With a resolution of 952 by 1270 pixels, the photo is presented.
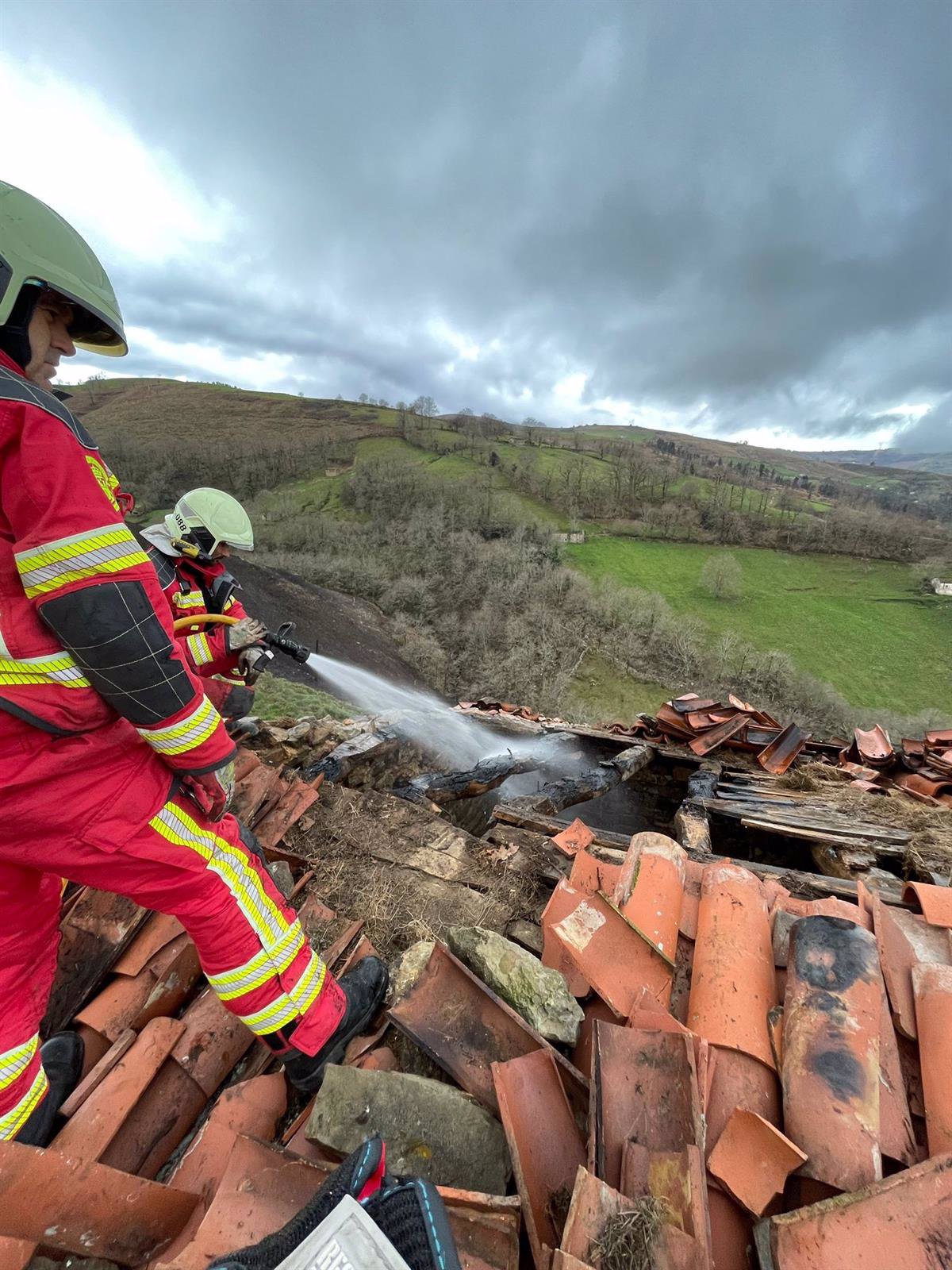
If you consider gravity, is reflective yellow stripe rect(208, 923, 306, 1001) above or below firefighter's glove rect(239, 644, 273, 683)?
below

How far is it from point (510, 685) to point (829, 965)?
833 inches

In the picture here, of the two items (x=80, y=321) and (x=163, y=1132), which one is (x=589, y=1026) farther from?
(x=80, y=321)

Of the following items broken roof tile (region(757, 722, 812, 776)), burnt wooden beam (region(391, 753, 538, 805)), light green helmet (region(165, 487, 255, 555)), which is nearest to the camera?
light green helmet (region(165, 487, 255, 555))

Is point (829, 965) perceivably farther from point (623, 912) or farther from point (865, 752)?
point (865, 752)

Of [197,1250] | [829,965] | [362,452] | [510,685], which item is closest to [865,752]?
[829,965]

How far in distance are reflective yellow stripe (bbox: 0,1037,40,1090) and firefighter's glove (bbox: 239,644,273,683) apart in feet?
6.29

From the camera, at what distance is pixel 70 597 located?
1.52 m

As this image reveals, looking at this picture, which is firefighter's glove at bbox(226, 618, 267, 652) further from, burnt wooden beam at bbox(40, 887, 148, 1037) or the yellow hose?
burnt wooden beam at bbox(40, 887, 148, 1037)

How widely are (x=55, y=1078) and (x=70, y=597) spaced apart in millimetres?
2018

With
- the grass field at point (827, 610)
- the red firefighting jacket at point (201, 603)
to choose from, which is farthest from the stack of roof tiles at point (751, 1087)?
the grass field at point (827, 610)

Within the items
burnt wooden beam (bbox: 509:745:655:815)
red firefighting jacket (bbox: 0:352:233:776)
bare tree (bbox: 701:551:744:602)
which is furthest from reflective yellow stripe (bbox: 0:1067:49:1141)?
bare tree (bbox: 701:551:744:602)

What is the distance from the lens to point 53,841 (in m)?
1.71

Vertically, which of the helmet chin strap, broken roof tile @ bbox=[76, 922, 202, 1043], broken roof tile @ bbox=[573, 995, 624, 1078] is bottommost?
broken roof tile @ bbox=[76, 922, 202, 1043]

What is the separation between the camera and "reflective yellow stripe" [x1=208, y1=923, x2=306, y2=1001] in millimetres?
1930
